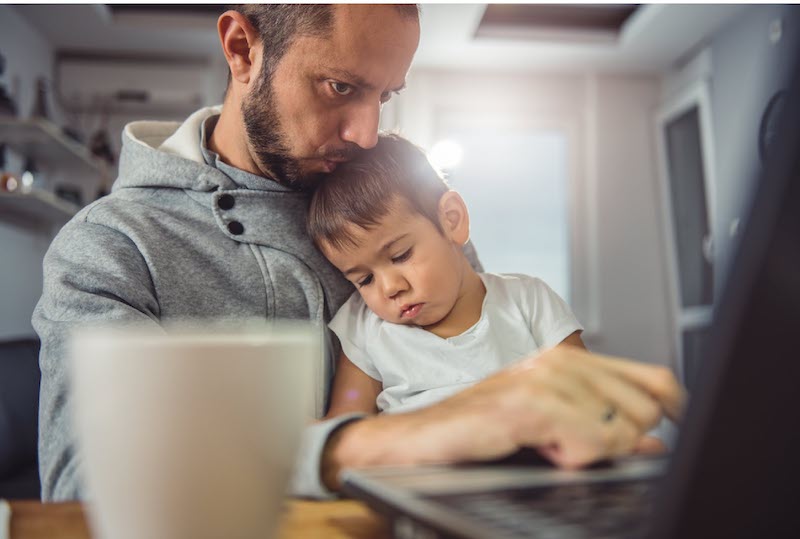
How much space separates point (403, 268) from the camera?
3.90ft

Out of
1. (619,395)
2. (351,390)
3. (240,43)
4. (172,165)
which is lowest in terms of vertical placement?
(351,390)

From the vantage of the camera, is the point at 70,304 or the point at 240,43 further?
the point at 240,43

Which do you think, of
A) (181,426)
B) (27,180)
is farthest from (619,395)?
(27,180)

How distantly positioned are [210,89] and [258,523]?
4.96 metres

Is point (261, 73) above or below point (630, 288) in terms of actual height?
above

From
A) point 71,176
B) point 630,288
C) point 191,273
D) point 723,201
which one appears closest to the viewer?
point 191,273

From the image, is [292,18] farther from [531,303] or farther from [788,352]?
[788,352]

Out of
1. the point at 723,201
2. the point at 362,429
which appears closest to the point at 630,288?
the point at 723,201

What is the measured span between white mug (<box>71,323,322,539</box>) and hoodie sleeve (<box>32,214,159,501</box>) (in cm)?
45

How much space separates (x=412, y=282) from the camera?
1.17 metres

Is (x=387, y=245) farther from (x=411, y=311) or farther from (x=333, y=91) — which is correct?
(x=333, y=91)

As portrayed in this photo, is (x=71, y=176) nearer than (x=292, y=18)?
No

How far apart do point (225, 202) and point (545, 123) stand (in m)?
4.45

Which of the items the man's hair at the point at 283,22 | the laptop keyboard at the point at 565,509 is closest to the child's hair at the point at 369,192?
the man's hair at the point at 283,22
